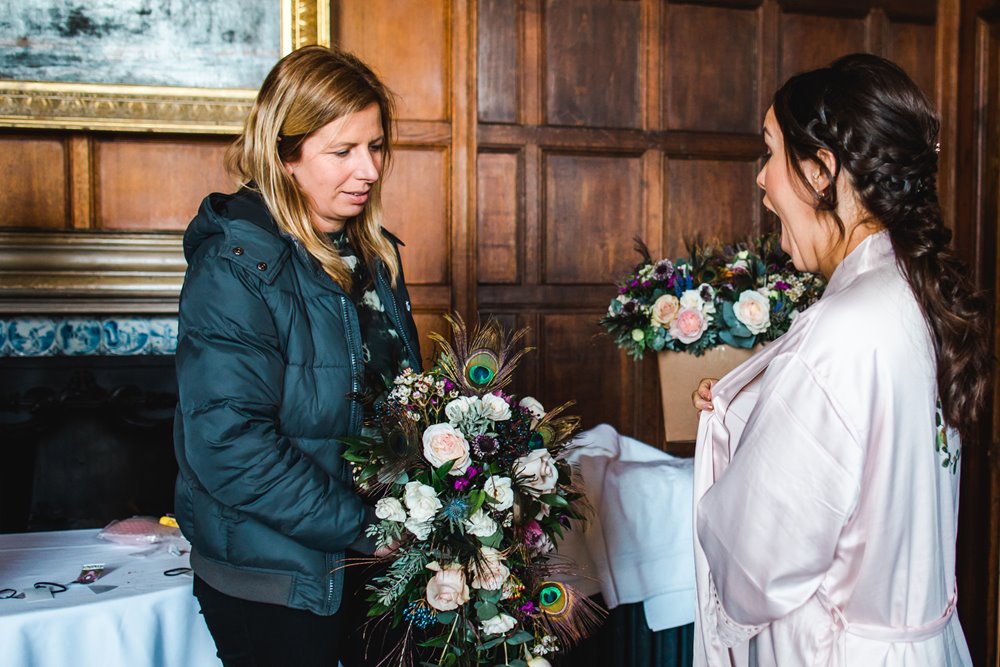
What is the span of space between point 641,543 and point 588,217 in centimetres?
189

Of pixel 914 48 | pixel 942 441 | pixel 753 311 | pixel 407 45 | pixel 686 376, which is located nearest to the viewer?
pixel 942 441

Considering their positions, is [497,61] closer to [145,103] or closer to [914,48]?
[145,103]

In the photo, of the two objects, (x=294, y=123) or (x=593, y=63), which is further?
(x=593, y=63)

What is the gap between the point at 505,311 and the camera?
382 cm

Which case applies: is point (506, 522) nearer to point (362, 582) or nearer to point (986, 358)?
point (362, 582)

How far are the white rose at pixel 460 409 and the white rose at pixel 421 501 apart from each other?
5.6 inches

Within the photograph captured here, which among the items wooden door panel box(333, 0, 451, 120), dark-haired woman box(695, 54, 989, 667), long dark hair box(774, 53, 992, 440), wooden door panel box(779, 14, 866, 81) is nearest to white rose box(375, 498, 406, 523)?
dark-haired woman box(695, 54, 989, 667)

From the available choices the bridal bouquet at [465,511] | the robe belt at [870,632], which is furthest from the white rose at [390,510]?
the robe belt at [870,632]

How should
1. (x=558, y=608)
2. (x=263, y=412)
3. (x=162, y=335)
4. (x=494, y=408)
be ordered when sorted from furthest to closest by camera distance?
1. (x=162, y=335)
2. (x=558, y=608)
3. (x=494, y=408)
4. (x=263, y=412)

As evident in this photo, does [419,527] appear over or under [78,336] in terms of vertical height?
under

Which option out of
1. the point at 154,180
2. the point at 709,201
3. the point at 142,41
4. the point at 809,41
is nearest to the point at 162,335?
the point at 154,180

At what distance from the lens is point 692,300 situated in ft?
8.22

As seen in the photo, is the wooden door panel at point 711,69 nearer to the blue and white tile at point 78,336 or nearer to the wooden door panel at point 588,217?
the wooden door panel at point 588,217

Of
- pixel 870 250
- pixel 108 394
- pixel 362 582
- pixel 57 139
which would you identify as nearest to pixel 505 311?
pixel 108 394
